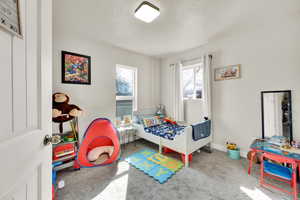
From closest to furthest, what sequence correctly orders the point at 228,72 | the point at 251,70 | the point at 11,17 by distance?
the point at 11,17
the point at 251,70
the point at 228,72

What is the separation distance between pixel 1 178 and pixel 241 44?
11.1ft

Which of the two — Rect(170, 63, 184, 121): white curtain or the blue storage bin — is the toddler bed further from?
Rect(170, 63, 184, 121): white curtain

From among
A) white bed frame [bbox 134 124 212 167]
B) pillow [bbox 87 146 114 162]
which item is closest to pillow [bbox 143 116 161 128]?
white bed frame [bbox 134 124 212 167]

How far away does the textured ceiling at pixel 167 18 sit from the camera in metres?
1.58

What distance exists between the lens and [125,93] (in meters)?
3.27

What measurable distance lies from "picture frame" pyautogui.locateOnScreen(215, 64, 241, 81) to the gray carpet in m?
1.71

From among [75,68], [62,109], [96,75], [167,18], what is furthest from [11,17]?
[96,75]

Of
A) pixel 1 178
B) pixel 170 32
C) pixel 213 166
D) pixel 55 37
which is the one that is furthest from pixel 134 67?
pixel 1 178

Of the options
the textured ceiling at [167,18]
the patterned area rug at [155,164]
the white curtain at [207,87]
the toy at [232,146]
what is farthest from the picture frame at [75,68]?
the toy at [232,146]

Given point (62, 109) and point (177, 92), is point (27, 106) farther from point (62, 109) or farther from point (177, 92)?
point (177, 92)

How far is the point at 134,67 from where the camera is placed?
11.0 ft

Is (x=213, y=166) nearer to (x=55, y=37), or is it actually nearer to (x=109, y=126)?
(x=109, y=126)

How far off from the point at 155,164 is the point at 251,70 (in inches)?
101

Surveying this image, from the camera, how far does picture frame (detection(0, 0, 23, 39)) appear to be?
1.51 feet
